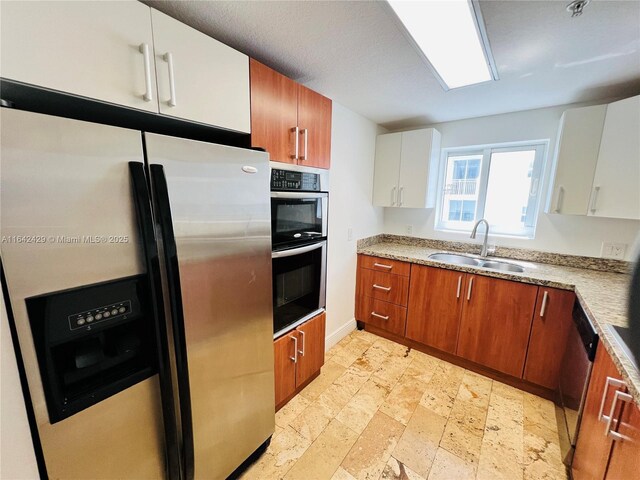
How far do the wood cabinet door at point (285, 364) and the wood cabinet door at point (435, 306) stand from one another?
1.24m

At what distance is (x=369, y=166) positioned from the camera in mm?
2734

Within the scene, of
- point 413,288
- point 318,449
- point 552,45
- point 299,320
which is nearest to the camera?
point 552,45

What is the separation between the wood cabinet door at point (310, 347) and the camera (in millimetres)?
1747

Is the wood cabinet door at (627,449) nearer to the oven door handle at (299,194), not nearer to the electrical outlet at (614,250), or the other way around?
the oven door handle at (299,194)

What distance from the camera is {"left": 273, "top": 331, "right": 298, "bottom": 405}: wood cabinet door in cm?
158

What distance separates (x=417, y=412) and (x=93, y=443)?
5.72ft

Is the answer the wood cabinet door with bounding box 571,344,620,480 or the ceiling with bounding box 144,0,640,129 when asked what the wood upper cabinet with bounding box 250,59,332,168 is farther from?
the wood cabinet door with bounding box 571,344,620,480

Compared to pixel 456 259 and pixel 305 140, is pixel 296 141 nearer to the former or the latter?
pixel 305 140

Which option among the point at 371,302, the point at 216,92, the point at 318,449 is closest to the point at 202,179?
the point at 216,92

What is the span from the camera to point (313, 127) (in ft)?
5.47

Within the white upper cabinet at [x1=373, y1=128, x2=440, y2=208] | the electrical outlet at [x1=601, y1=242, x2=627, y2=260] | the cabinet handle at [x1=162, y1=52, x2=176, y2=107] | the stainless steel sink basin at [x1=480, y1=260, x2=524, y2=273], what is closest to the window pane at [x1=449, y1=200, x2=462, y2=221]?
the white upper cabinet at [x1=373, y1=128, x2=440, y2=208]

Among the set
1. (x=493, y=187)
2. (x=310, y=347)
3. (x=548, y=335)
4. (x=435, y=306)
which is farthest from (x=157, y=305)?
(x=493, y=187)

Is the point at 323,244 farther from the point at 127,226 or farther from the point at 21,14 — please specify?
the point at 21,14

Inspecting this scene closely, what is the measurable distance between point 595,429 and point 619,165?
1.60 meters
